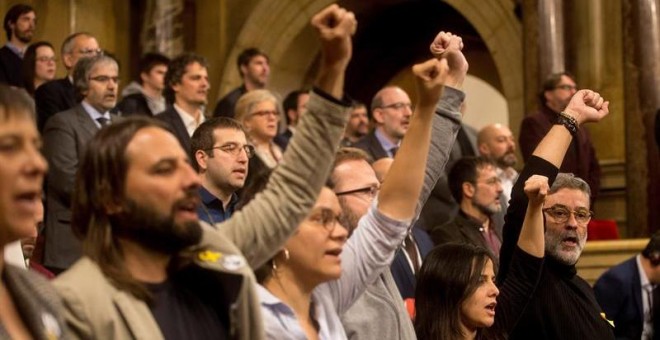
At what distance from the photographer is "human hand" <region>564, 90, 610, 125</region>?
14.9ft

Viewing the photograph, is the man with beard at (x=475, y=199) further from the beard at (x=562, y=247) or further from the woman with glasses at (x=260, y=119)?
the beard at (x=562, y=247)

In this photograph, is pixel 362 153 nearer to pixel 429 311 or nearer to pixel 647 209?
pixel 429 311

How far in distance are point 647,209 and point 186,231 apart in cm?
744

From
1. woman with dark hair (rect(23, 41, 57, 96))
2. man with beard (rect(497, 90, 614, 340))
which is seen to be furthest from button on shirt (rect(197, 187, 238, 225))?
woman with dark hair (rect(23, 41, 57, 96))

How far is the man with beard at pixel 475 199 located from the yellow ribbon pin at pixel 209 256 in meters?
3.83

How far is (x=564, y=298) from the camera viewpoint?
4.63 m

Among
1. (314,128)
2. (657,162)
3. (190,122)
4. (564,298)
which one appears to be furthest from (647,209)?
(314,128)

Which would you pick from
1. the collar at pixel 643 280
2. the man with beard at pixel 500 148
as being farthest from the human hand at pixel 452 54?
the man with beard at pixel 500 148

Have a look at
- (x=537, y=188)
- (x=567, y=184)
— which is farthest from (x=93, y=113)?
(x=537, y=188)

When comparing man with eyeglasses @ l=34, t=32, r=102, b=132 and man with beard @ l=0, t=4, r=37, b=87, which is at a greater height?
man with beard @ l=0, t=4, r=37, b=87

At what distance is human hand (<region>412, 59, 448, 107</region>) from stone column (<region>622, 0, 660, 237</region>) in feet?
21.9

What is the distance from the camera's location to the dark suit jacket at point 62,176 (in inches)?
248

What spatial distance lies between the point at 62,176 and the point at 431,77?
371cm

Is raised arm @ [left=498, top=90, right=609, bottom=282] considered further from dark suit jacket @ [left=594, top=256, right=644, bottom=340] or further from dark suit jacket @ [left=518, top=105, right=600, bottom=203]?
dark suit jacket @ [left=518, top=105, right=600, bottom=203]
